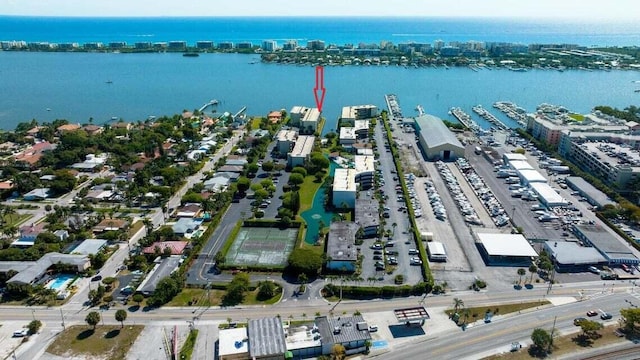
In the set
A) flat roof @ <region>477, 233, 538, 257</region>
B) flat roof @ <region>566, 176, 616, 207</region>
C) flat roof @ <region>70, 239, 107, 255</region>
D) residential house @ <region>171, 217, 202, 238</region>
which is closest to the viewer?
flat roof @ <region>477, 233, 538, 257</region>

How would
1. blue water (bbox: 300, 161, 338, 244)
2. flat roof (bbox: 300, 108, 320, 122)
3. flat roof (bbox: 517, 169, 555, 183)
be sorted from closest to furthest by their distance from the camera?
blue water (bbox: 300, 161, 338, 244) → flat roof (bbox: 517, 169, 555, 183) → flat roof (bbox: 300, 108, 320, 122)

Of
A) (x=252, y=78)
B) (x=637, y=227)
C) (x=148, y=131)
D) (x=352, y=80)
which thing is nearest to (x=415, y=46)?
(x=352, y=80)

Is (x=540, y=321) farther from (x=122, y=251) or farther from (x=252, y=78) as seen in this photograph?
(x=252, y=78)

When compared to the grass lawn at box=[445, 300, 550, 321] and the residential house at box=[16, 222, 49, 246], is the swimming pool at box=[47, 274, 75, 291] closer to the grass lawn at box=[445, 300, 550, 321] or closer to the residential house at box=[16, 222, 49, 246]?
the residential house at box=[16, 222, 49, 246]

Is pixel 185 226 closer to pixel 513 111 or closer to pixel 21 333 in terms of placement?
pixel 21 333

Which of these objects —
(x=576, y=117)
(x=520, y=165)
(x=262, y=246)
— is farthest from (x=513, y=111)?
(x=262, y=246)

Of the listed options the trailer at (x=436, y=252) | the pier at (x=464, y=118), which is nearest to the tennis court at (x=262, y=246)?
the trailer at (x=436, y=252)

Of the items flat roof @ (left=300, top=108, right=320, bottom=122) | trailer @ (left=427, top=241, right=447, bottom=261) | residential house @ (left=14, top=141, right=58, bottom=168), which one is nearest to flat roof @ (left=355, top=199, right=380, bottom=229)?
trailer @ (left=427, top=241, right=447, bottom=261)
